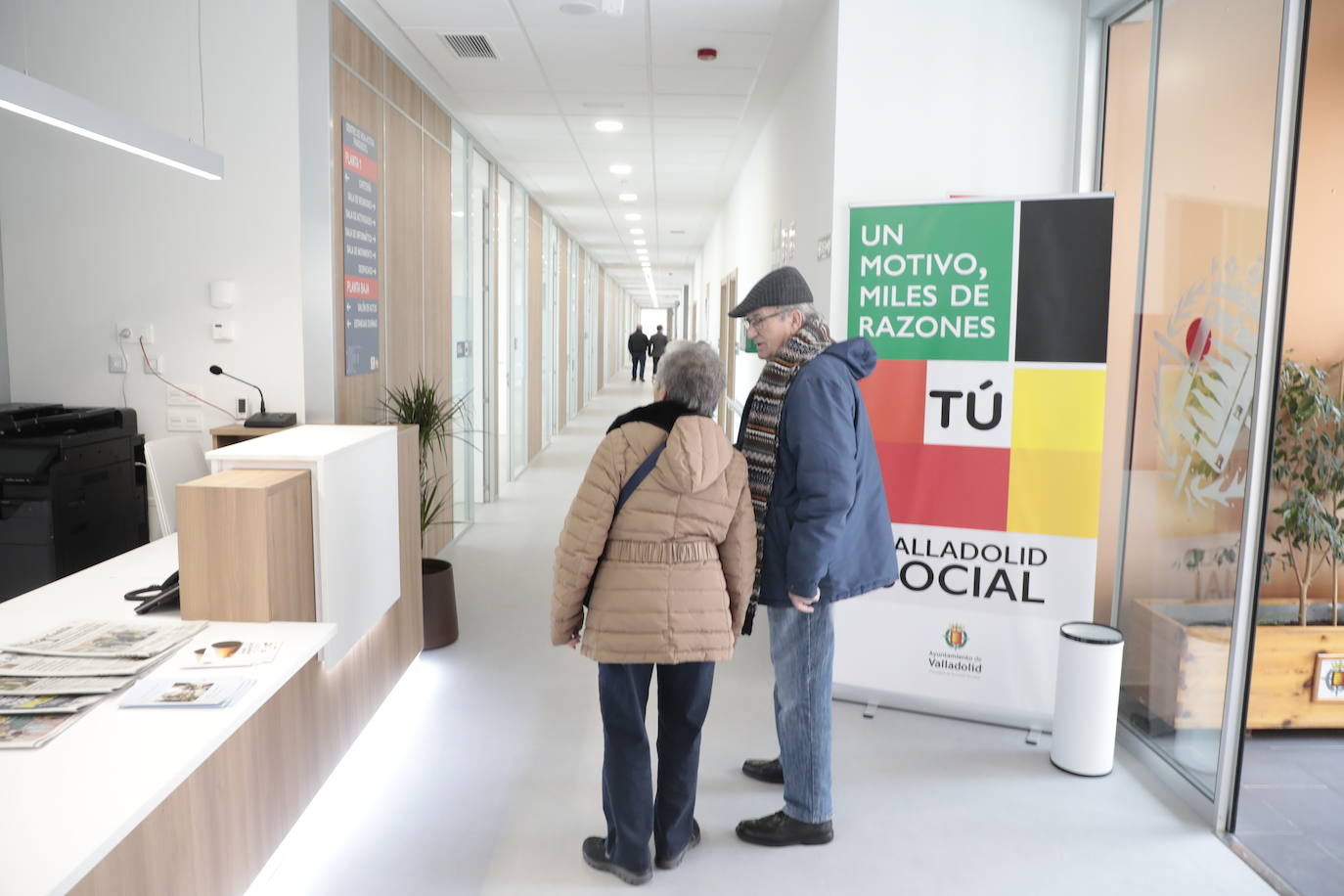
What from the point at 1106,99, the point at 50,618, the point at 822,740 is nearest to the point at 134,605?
the point at 50,618

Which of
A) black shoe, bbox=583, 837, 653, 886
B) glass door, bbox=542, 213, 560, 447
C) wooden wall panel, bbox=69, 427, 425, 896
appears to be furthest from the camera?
glass door, bbox=542, 213, 560, 447

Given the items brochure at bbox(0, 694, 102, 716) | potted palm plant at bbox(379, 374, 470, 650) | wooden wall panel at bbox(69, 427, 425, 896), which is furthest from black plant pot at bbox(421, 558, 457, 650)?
brochure at bbox(0, 694, 102, 716)

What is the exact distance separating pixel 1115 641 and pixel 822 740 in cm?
118

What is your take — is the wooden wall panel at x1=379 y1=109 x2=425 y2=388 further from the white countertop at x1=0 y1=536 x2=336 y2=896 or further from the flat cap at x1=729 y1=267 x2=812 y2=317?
the white countertop at x1=0 y1=536 x2=336 y2=896

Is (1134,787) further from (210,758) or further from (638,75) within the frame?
(638,75)

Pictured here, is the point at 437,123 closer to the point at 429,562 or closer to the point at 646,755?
the point at 429,562

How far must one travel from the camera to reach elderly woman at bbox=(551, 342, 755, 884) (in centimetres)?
240

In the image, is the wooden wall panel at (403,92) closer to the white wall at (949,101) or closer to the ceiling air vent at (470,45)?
the ceiling air vent at (470,45)

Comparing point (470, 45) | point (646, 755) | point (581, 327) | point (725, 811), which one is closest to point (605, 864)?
point (646, 755)

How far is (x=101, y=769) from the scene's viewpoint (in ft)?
5.34

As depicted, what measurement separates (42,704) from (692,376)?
155 centimetres

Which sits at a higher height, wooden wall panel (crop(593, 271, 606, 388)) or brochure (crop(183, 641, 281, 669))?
wooden wall panel (crop(593, 271, 606, 388))

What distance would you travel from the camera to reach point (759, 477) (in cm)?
277

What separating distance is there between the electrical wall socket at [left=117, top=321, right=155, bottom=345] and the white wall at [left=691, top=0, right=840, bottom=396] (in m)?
2.95
